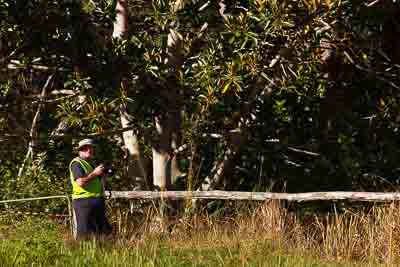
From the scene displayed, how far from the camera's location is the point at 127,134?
49.2 feet

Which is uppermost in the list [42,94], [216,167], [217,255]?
[42,94]

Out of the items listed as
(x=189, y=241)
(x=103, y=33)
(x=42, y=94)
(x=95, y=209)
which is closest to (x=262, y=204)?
(x=189, y=241)

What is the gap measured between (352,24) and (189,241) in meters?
3.80

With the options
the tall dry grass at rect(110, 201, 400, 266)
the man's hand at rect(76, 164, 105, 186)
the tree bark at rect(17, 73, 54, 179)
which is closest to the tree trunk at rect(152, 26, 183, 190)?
the tree bark at rect(17, 73, 54, 179)

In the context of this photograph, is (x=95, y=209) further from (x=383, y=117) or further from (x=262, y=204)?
(x=383, y=117)

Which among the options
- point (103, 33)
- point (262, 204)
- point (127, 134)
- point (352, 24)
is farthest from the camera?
point (127, 134)

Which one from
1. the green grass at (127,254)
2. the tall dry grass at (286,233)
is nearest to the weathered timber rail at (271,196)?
the tall dry grass at (286,233)

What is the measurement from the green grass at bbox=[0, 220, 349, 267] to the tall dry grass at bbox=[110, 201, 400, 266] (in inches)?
4.7

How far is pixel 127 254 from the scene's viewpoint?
9.21 meters

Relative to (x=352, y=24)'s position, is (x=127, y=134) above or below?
below

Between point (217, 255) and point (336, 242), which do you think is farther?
point (336, 242)

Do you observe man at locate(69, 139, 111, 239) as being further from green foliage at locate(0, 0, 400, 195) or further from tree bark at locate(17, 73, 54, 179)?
tree bark at locate(17, 73, 54, 179)

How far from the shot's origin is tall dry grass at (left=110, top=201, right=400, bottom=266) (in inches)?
409

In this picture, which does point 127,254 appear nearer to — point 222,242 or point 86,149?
point 222,242
